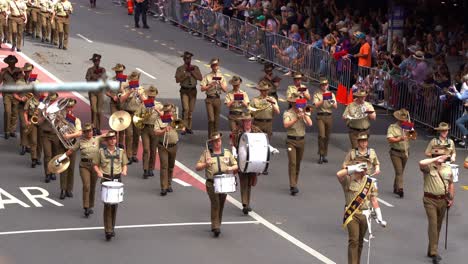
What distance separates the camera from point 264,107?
23.2m

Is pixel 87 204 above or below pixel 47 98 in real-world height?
below

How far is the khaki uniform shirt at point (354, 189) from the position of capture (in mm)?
16052

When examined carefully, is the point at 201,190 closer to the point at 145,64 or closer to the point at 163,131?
the point at 163,131

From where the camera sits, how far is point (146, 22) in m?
42.7

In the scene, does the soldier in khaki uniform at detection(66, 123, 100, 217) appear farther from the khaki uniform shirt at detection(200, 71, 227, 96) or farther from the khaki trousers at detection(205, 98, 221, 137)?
the khaki trousers at detection(205, 98, 221, 137)

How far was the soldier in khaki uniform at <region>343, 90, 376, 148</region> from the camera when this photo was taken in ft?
75.6

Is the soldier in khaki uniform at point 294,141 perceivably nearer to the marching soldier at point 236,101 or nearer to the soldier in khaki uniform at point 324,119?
the marching soldier at point 236,101

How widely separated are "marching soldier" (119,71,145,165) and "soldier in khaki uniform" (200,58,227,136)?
1908 mm

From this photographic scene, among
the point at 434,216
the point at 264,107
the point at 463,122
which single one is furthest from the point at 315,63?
the point at 434,216

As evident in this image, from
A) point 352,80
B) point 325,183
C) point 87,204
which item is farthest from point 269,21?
point 87,204

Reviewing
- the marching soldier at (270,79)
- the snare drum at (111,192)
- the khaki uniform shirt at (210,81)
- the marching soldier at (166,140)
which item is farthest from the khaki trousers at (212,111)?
the snare drum at (111,192)

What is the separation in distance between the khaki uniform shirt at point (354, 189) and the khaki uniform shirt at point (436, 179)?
1.51 metres

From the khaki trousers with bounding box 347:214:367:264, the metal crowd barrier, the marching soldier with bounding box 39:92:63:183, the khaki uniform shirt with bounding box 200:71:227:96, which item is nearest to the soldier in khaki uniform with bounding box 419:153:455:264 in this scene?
the khaki trousers with bounding box 347:214:367:264

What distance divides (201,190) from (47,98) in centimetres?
351
